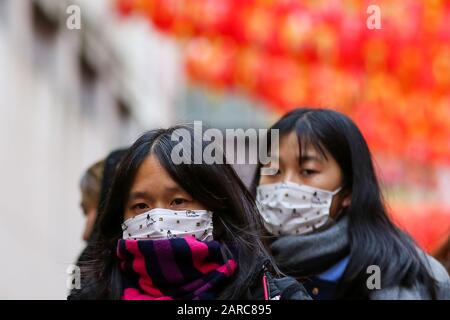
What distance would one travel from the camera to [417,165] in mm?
22344

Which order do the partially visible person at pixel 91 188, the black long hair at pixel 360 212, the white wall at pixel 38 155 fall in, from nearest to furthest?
the black long hair at pixel 360 212
the partially visible person at pixel 91 188
the white wall at pixel 38 155

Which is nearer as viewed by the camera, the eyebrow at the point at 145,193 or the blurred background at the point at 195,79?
the eyebrow at the point at 145,193

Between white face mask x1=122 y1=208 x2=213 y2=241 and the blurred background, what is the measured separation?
4419 millimetres

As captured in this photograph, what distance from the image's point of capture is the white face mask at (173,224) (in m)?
2.83

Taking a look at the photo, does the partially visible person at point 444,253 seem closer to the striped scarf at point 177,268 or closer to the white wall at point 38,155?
the striped scarf at point 177,268

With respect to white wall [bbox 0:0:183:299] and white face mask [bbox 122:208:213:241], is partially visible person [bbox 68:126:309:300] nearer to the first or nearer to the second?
white face mask [bbox 122:208:213:241]

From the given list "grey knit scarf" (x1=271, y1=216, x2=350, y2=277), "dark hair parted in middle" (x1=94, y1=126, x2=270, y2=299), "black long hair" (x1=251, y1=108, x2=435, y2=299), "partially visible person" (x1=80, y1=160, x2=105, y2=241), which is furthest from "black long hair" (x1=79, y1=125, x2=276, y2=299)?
"partially visible person" (x1=80, y1=160, x2=105, y2=241)

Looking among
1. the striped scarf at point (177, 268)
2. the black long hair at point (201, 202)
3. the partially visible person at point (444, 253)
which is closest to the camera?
the striped scarf at point (177, 268)

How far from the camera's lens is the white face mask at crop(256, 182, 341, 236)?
3701 millimetres

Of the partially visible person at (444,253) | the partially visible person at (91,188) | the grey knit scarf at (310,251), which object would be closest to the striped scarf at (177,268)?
the grey knit scarf at (310,251)

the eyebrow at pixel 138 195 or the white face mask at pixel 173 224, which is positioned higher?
the eyebrow at pixel 138 195

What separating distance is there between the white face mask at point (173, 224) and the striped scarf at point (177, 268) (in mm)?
74
